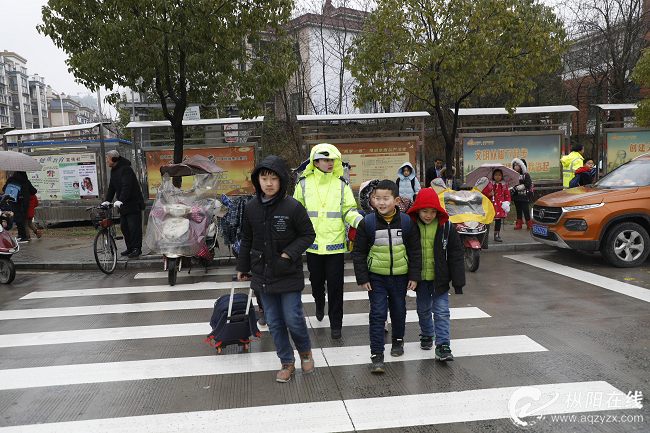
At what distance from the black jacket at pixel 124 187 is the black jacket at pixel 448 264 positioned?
704 centimetres

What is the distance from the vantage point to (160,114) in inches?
942

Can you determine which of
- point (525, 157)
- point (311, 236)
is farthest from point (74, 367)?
point (525, 157)

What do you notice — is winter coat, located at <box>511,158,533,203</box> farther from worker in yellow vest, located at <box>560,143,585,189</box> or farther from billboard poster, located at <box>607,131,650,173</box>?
billboard poster, located at <box>607,131,650,173</box>

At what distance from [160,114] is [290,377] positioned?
70.9ft

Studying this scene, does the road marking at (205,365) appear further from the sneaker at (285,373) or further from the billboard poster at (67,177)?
the billboard poster at (67,177)

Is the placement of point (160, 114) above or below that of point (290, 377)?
above

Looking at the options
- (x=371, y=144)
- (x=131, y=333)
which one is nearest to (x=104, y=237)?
(x=131, y=333)

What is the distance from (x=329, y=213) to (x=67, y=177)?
1304 cm

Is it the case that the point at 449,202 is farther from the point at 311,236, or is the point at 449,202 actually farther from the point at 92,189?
the point at 92,189

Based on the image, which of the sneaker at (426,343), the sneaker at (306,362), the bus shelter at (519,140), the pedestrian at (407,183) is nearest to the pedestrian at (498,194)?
the pedestrian at (407,183)

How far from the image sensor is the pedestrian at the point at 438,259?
4.72m

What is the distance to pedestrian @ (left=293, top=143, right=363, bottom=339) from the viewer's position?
17.5 feet

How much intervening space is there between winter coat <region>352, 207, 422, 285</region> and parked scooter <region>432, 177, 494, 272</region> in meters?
3.91

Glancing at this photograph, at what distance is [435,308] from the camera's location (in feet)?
15.9
